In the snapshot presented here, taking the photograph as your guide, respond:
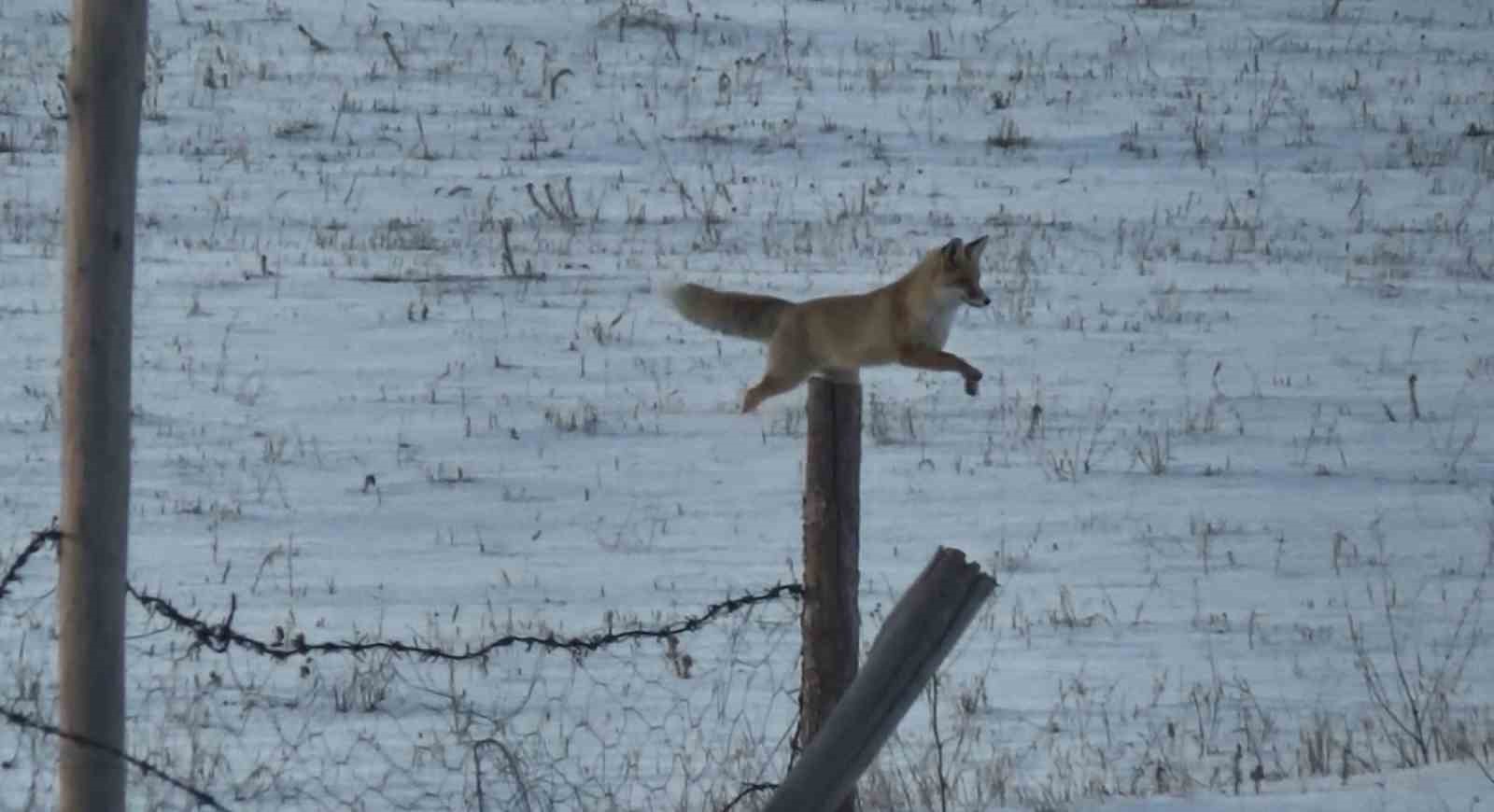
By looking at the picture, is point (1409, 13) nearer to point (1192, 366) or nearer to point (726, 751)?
point (1192, 366)

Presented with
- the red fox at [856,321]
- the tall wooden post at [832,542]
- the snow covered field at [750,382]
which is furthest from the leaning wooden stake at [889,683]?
the red fox at [856,321]

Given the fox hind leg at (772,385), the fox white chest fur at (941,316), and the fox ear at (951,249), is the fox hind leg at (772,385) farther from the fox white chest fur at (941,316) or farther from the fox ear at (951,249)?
the fox ear at (951,249)

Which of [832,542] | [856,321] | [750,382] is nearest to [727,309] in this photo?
[856,321]

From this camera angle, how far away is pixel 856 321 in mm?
10633

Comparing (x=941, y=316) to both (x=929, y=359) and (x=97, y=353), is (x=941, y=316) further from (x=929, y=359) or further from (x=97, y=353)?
(x=97, y=353)

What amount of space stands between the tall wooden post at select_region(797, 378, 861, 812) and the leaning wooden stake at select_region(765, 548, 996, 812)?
1.66ft

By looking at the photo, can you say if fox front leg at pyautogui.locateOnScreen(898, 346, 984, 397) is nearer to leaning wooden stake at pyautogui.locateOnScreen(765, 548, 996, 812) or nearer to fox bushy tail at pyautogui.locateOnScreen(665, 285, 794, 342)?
fox bushy tail at pyautogui.locateOnScreen(665, 285, 794, 342)

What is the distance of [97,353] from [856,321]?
687 centimetres

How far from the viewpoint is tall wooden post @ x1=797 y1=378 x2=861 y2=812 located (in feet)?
15.6

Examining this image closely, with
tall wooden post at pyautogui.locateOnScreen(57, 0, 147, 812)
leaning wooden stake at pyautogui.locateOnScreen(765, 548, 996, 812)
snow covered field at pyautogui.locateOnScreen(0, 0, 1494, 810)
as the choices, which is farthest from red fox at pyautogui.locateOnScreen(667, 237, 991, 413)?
tall wooden post at pyautogui.locateOnScreen(57, 0, 147, 812)

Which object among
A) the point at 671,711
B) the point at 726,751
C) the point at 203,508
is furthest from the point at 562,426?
the point at 726,751

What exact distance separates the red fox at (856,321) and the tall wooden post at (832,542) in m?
5.51

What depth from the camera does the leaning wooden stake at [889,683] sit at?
4230mm

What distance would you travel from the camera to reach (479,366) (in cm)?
1194
